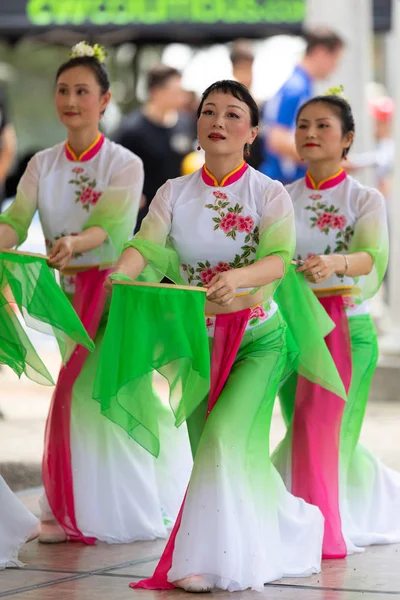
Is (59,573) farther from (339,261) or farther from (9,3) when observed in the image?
(9,3)

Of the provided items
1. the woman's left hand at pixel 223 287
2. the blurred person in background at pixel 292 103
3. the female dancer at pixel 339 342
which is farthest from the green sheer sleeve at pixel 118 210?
the blurred person in background at pixel 292 103

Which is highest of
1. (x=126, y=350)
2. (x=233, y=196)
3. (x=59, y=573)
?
(x=233, y=196)

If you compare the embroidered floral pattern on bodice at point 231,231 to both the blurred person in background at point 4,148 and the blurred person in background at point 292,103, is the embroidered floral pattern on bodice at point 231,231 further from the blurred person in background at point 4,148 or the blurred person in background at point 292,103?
the blurred person in background at point 4,148

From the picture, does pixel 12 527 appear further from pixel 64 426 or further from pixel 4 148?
pixel 4 148

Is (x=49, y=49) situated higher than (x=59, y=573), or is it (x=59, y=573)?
(x=49, y=49)

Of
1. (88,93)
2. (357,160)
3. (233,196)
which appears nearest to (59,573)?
(233,196)


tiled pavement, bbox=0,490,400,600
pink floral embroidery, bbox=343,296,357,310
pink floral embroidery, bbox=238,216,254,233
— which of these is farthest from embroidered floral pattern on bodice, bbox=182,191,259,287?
tiled pavement, bbox=0,490,400,600

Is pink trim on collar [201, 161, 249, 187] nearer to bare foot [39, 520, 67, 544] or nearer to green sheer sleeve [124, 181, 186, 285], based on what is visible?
green sheer sleeve [124, 181, 186, 285]

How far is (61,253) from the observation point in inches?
259

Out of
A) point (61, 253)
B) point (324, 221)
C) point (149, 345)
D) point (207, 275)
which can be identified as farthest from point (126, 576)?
point (324, 221)

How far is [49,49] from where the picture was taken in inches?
782

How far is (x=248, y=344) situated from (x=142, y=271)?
505 millimetres

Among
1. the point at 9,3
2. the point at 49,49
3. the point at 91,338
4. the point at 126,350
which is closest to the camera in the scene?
the point at 126,350

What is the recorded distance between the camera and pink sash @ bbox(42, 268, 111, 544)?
7102 millimetres
